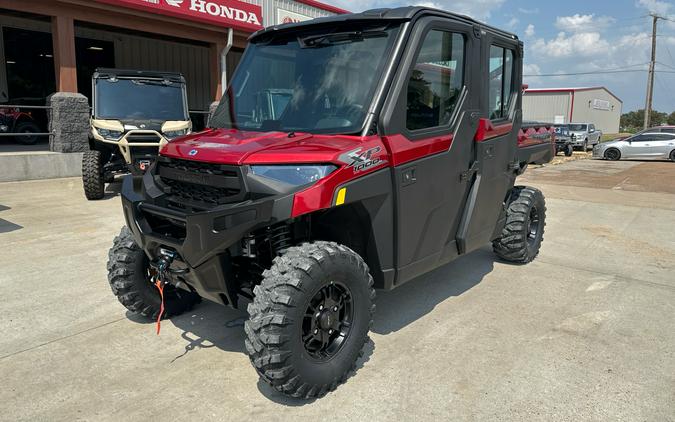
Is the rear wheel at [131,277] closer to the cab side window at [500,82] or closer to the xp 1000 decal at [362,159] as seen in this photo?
the xp 1000 decal at [362,159]

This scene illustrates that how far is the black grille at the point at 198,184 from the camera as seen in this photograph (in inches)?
120

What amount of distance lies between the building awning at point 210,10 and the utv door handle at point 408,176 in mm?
11626

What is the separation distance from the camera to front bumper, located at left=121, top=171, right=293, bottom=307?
2836mm

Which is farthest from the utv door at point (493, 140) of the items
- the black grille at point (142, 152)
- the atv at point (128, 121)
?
the black grille at point (142, 152)

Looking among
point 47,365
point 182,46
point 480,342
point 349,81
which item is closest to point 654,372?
point 480,342

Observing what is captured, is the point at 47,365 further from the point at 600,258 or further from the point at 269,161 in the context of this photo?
the point at 600,258

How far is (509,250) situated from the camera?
18.6 ft

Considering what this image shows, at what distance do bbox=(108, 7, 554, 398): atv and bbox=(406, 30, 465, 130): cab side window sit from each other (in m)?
0.01

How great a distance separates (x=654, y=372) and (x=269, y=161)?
114 inches

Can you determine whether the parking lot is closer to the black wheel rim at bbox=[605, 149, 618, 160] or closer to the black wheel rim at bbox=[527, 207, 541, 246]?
the black wheel rim at bbox=[527, 207, 541, 246]

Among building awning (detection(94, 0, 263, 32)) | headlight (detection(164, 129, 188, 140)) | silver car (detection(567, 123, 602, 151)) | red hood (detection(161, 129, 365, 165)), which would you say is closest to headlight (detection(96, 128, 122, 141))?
headlight (detection(164, 129, 188, 140))

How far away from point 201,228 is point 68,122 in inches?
437

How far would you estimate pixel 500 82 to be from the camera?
15.7 ft

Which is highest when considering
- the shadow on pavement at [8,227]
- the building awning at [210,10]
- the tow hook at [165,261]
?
the building awning at [210,10]
